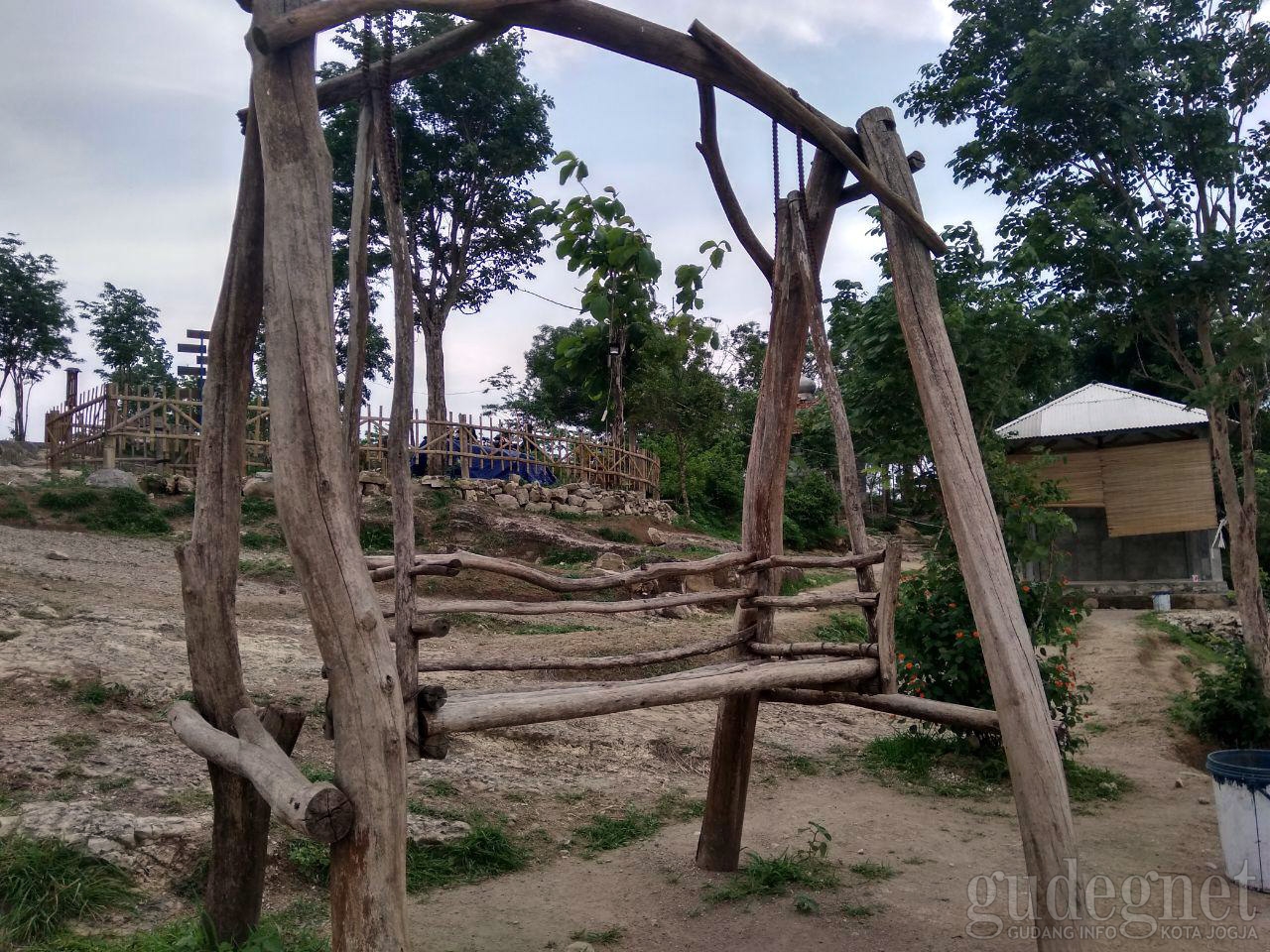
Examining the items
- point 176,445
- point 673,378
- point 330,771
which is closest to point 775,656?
point 330,771

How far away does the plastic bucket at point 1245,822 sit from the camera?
172 inches

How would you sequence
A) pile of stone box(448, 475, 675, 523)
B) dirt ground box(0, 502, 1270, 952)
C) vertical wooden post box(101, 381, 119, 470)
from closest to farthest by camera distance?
Result: 1. dirt ground box(0, 502, 1270, 952)
2. vertical wooden post box(101, 381, 119, 470)
3. pile of stone box(448, 475, 675, 523)

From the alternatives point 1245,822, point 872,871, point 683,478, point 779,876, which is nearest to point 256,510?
point 683,478

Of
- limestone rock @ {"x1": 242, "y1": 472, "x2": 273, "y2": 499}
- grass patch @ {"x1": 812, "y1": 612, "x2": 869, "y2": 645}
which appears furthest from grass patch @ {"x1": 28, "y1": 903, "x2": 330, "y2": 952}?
limestone rock @ {"x1": 242, "y1": 472, "x2": 273, "y2": 499}

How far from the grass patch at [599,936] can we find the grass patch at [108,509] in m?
10.0

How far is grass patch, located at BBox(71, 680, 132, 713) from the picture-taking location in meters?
4.86

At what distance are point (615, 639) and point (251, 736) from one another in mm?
6176

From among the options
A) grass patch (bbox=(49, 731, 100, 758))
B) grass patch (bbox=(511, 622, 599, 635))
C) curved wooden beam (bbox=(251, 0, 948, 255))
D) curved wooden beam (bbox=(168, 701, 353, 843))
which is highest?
curved wooden beam (bbox=(251, 0, 948, 255))

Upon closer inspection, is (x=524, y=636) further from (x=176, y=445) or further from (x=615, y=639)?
(x=176, y=445)

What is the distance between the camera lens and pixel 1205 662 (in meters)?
11.0

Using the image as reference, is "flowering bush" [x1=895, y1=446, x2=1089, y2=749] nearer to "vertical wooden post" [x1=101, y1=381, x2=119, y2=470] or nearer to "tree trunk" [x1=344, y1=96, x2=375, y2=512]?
"tree trunk" [x1=344, y1=96, x2=375, y2=512]

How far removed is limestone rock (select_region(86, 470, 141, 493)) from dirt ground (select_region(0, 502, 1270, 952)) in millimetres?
3964

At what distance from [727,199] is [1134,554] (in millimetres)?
12981

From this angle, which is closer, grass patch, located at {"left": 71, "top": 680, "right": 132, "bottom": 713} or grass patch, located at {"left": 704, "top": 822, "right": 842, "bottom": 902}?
grass patch, located at {"left": 704, "top": 822, "right": 842, "bottom": 902}
